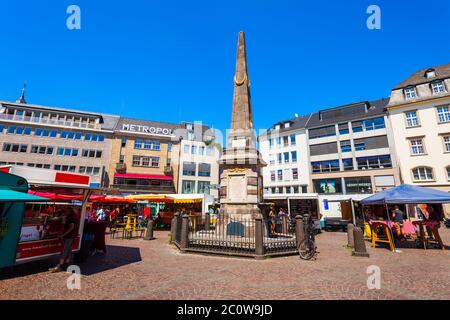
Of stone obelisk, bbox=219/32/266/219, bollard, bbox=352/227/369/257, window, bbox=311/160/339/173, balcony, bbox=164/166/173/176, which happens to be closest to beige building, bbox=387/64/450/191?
window, bbox=311/160/339/173

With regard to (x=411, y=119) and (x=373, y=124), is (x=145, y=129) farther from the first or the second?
(x=411, y=119)

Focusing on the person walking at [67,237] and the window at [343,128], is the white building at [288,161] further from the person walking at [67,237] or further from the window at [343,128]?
the person walking at [67,237]

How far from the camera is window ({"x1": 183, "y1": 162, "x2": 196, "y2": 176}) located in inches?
1619

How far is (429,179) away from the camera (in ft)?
92.2

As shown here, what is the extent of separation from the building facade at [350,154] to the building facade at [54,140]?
34.7m

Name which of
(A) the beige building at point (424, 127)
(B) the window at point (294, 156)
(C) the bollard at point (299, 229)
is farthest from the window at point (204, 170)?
(C) the bollard at point (299, 229)

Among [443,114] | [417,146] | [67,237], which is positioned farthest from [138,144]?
[443,114]

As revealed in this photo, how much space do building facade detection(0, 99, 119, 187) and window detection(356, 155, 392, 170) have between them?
129ft

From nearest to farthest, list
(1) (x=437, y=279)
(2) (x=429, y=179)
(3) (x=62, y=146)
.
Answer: (1) (x=437, y=279)
(2) (x=429, y=179)
(3) (x=62, y=146)

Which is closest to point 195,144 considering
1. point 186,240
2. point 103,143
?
point 103,143
